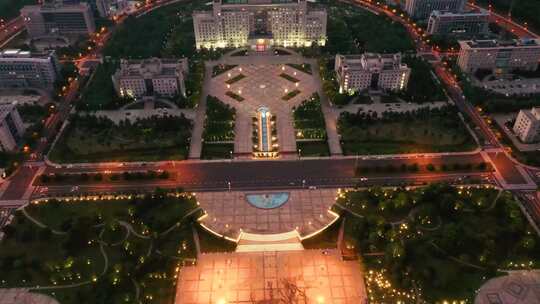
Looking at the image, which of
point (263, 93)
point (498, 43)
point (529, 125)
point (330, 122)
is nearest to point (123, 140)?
point (263, 93)

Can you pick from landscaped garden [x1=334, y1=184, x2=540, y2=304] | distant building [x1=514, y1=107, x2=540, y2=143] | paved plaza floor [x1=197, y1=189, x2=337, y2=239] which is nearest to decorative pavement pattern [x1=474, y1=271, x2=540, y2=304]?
landscaped garden [x1=334, y1=184, x2=540, y2=304]

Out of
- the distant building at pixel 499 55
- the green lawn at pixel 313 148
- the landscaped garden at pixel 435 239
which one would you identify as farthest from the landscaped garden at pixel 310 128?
the distant building at pixel 499 55

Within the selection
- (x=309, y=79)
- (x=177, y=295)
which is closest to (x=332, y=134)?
(x=309, y=79)

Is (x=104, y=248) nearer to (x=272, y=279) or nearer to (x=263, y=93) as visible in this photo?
(x=272, y=279)

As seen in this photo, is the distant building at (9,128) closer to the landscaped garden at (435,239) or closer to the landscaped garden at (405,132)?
the landscaped garden at (435,239)

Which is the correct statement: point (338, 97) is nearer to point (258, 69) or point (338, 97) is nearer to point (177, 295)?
point (258, 69)

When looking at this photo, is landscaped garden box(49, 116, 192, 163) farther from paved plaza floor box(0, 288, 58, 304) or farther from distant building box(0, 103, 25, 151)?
paved plaza floor box(0, 288, 58, 304)
